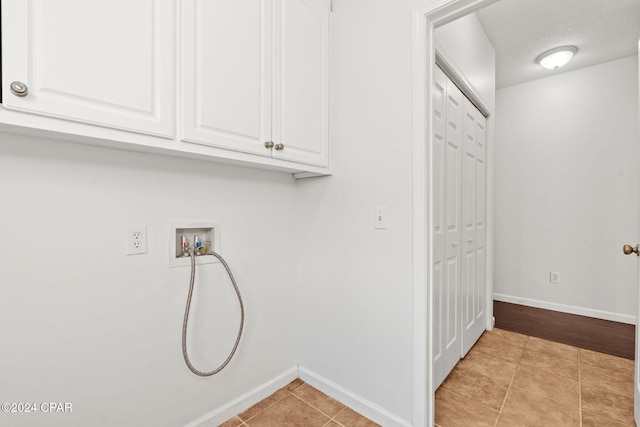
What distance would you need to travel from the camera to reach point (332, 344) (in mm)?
1730

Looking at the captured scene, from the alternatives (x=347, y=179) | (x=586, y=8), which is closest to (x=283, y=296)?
(x=347, y=179)

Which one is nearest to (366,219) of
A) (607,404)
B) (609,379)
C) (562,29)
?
(607,404)

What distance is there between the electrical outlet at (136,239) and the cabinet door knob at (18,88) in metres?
0.56

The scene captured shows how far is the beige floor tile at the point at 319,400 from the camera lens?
1611mm

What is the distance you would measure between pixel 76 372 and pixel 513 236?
3993mm

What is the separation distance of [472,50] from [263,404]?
276 cm

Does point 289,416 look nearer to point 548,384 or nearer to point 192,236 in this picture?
point 192,236

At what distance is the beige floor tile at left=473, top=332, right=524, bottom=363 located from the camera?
2213mm

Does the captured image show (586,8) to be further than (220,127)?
Yes

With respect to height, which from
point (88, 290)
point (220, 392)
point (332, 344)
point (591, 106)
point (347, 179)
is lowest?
point (220, 392)

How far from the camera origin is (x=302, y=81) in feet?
5.02

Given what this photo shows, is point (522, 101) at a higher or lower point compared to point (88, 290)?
higher

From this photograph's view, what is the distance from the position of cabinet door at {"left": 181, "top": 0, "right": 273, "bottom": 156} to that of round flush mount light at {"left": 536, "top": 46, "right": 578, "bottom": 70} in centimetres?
280

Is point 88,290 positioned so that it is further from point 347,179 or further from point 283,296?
point 347,179
